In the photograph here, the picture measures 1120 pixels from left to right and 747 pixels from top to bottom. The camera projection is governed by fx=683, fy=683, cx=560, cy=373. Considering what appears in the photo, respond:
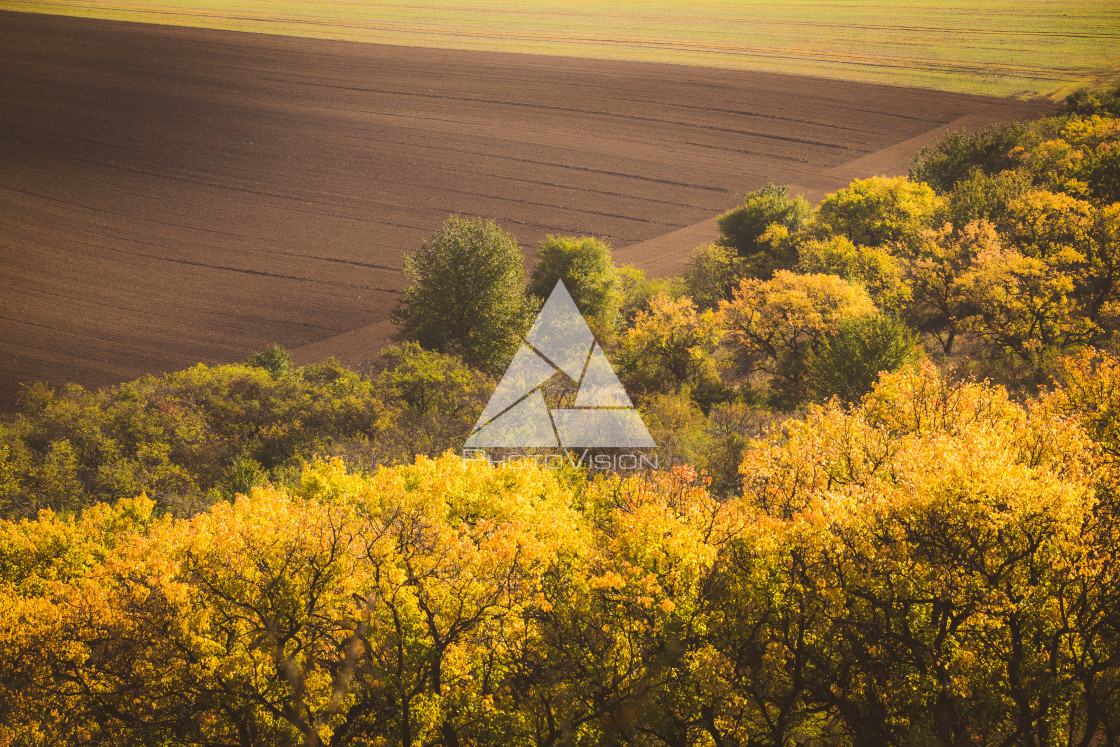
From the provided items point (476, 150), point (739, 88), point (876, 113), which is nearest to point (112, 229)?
point (476, 150)

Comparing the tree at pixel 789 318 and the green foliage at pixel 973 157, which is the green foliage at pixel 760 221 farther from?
the green foliage at pixel 973 157

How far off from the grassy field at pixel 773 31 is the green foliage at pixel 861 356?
6698cm

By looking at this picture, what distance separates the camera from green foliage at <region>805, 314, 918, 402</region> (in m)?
39.0

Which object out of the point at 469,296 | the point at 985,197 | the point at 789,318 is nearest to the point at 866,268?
the point at 789,318

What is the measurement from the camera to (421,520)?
2019cm

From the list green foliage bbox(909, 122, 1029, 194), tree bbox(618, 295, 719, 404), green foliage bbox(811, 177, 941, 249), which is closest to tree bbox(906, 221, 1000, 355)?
green foliage bbox(811, 177, 941, 249)

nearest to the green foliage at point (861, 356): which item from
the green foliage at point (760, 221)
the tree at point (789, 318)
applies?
the tree at point (789, 318)

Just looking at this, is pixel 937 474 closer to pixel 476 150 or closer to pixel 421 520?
pixel 421 520

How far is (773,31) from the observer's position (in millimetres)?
108125

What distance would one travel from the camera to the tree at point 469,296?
4509cm

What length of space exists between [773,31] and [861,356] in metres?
88.6

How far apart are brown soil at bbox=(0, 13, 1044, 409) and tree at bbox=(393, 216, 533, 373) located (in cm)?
851

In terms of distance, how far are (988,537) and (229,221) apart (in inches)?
2613

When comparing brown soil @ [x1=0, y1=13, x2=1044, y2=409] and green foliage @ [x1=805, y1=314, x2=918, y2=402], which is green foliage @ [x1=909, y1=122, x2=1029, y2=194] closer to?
brown soil @ [x1=0, y1=13, x2=1044, y2=409]
